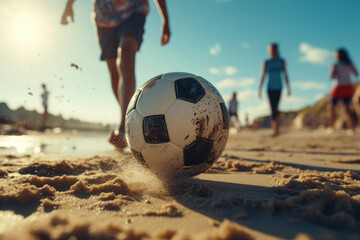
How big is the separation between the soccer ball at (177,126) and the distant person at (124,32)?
113 centimetres

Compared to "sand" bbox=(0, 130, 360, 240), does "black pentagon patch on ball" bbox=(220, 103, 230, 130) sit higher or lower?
higher

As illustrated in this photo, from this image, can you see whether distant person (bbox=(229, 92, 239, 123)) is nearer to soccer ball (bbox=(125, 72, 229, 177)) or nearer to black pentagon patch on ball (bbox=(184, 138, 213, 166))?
soccer ball (bbox=(125, 72, 229, 177))

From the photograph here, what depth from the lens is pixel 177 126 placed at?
1772mm

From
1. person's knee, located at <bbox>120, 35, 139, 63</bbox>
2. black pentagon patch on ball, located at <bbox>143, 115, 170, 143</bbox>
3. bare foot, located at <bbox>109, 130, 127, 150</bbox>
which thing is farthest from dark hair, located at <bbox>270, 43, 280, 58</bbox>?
black pentagon patch on ball, located at <bbox>143, 115, 170, 143</bbox>

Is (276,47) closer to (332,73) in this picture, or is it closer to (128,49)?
(332,73)

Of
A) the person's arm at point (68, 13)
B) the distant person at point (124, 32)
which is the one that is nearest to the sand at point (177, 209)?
the distant person at point (124, 32)

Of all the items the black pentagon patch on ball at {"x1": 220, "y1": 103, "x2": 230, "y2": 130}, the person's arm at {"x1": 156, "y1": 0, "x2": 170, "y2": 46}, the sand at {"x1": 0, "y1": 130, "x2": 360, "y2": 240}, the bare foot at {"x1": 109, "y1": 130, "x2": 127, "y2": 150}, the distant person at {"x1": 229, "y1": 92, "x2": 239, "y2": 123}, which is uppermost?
the person's arm at {"x1": 156, "y1": 0, "x2": 170, "y2": 46}

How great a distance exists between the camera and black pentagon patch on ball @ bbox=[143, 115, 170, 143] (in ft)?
5.90

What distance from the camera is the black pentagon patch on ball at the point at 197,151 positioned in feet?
5.87

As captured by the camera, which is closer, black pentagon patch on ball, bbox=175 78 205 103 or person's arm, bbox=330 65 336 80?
black pentagon patch on ball, bbox=175 78 205 103

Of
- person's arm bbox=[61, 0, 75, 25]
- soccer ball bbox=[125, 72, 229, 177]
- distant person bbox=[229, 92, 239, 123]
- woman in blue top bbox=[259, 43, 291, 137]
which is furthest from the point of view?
distant person bbox=[229, 92, 239, 123]

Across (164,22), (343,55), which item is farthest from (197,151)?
(343,55)

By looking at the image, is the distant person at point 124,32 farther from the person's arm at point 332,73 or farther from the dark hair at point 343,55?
the dark hair at point 343,55

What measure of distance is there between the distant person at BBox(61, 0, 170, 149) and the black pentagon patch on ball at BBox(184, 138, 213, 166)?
1.42 metres
